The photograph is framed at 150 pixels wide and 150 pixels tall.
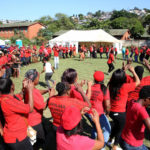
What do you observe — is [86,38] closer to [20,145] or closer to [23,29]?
[20,145]

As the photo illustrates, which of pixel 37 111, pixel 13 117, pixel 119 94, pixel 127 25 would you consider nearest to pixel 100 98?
pixel 119 94

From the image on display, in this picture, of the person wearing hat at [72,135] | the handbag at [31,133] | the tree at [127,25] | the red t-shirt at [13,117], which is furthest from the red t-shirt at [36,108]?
the tree at [127,25]

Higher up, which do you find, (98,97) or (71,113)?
(71,113)

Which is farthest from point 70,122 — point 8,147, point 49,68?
point 49,68

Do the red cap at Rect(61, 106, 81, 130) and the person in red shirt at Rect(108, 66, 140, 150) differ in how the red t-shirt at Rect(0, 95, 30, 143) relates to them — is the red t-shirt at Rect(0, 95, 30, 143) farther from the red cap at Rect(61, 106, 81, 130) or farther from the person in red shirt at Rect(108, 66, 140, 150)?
the person in red shirt at Rect(108, 66, 140, 150)

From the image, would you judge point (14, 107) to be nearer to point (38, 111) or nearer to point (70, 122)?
point (38, 111)

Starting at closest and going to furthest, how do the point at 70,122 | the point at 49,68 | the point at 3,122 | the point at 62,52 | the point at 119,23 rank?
1. the point at 70,122
2. the point at 3,122
3. the point at 49,68
4. the point at 62,52
5. the point at 119,23

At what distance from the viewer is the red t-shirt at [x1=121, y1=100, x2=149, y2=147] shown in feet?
7.75

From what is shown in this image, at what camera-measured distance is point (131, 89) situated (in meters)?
3.63

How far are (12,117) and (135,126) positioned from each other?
6.05 feet

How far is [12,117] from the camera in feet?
8.27

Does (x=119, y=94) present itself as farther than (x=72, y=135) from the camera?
Yes

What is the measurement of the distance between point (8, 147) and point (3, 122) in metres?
0.41

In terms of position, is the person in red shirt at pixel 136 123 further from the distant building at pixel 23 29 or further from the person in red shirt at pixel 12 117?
the distant building at pixel 23 29
